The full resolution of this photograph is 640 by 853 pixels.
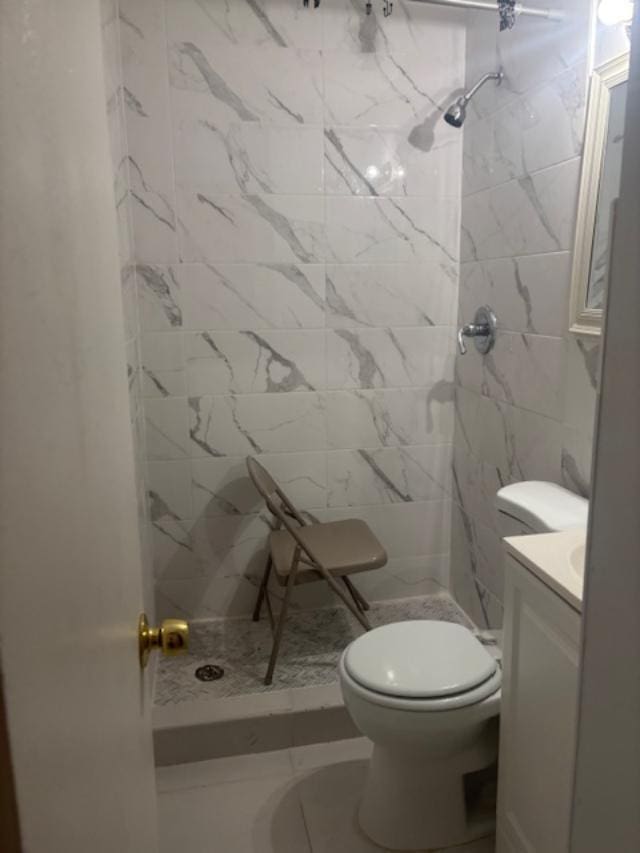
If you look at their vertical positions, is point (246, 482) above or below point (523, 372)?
below

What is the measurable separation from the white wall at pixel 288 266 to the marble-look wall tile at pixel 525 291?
189 mm

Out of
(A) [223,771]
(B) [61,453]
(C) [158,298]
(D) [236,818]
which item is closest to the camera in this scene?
(B) [61,453]

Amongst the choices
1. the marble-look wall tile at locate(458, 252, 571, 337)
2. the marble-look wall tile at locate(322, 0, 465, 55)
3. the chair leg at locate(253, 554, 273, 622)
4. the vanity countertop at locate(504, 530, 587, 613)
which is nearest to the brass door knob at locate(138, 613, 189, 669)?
the vanity countertop at locate(504, 530, 587, 613)

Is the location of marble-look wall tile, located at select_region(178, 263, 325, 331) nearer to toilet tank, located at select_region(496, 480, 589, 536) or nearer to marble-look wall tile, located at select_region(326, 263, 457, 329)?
marble-look wall tile, located at select_region(326, 263, 457, 329)

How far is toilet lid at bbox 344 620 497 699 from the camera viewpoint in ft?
4.54

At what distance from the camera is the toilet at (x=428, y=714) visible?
1.37 m

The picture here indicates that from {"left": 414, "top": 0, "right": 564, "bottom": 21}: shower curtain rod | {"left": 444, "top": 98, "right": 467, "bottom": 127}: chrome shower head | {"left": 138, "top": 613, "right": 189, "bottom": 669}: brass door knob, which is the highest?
{"left": 414, "top": 0, "right": 564, "bottom": 21}: shower curtain rod

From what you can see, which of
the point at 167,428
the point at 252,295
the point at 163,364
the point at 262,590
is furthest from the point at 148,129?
the point at 262,590

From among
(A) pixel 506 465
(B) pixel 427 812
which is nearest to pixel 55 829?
(B) pixel 427 812

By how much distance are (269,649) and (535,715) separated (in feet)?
3.95

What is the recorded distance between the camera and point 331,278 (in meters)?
2.25

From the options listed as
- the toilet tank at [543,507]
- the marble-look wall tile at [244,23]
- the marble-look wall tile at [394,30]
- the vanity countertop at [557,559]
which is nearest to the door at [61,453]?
the vanity countertop at [557,559]

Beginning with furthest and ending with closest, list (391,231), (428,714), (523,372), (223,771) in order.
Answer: (391,231) < (523,372) < (223,771) < (428,714)

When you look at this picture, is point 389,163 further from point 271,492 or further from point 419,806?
point 419,806
